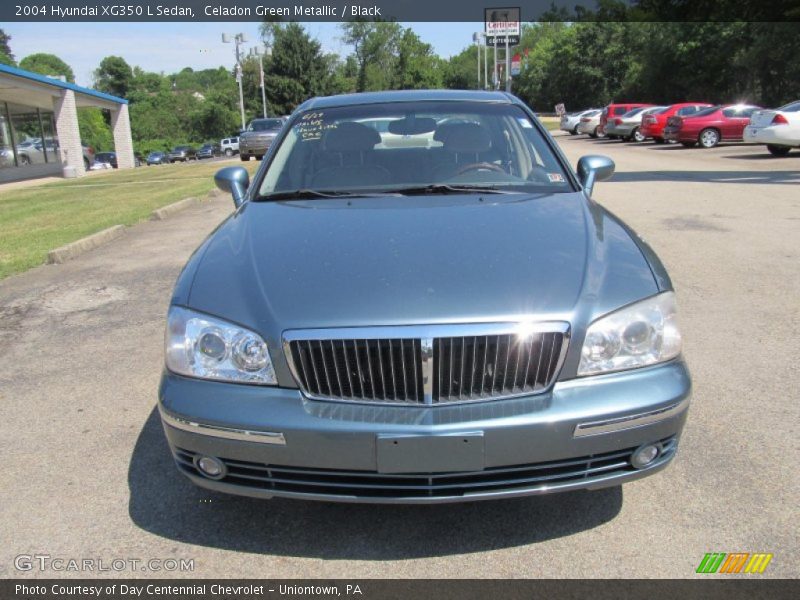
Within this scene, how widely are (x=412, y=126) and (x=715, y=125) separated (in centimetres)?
2379

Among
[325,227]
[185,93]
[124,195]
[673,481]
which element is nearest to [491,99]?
[325,227]

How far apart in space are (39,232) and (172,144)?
2970 inches

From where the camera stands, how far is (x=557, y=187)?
355cm

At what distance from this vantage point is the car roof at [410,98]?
4.28 m

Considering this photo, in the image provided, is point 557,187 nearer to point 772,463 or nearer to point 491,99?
point 491,99

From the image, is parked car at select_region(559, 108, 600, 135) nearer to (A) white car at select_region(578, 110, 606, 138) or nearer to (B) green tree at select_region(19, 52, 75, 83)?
(A) white car at select_region(578, 110, 606, 138)

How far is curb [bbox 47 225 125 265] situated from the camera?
796 centimetres

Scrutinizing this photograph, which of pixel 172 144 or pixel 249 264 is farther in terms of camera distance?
pixel 172 144

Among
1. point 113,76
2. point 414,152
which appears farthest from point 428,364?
point 113,76

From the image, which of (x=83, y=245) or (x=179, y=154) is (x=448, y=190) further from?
(x=179, y=154)

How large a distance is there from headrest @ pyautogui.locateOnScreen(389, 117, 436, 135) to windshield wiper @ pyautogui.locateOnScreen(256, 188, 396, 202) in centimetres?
70

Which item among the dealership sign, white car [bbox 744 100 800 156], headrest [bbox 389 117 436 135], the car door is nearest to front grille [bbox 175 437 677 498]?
headrest [bbox 389 117 436 135]

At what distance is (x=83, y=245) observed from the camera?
341 inches

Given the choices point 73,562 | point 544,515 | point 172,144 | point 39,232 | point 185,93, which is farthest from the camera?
point 185,93
